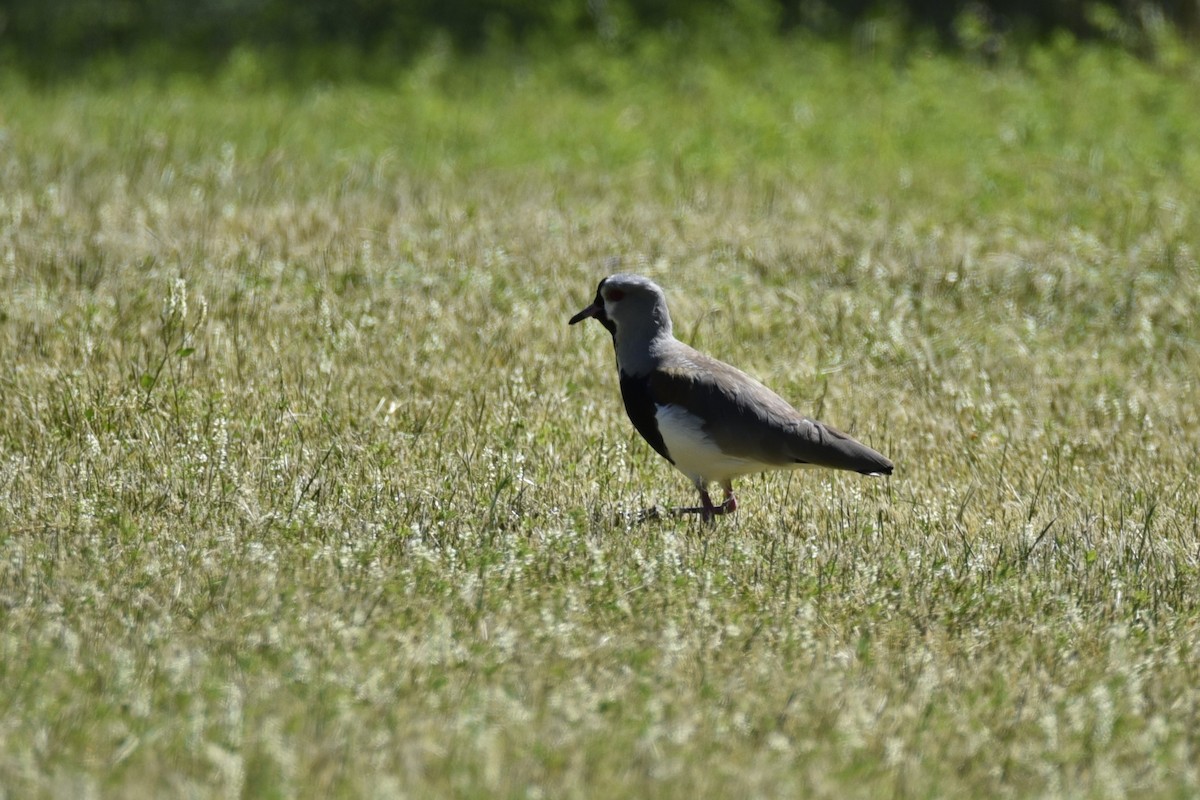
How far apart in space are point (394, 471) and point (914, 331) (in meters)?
3.72

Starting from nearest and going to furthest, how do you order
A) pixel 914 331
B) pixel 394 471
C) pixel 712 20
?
pixel 394 471 < pixel 914 331 < pixel 712 20

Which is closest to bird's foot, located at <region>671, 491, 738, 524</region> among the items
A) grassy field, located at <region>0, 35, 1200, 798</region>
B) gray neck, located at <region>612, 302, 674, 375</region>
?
grassy field, located at <region>0, 35, 1200, 798</region>

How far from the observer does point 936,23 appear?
17.1 m

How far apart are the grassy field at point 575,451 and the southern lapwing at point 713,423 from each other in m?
0.28

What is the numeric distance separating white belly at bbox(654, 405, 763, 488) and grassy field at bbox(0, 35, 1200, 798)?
25cm

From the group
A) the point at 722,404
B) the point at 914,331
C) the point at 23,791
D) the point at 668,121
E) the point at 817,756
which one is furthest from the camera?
the point at 668,121

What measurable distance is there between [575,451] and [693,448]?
1.03 meters

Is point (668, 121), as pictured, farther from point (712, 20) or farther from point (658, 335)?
point (658, 335)

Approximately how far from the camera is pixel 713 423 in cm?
631

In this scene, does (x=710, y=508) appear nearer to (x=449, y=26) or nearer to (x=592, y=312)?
(x=592, y=312)

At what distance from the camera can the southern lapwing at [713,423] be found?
20.7 feet

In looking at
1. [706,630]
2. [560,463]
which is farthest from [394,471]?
[706,630]

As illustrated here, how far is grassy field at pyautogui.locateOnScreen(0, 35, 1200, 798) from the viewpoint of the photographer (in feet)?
14.2

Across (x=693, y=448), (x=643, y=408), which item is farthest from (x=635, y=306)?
(x=693, y=448)
